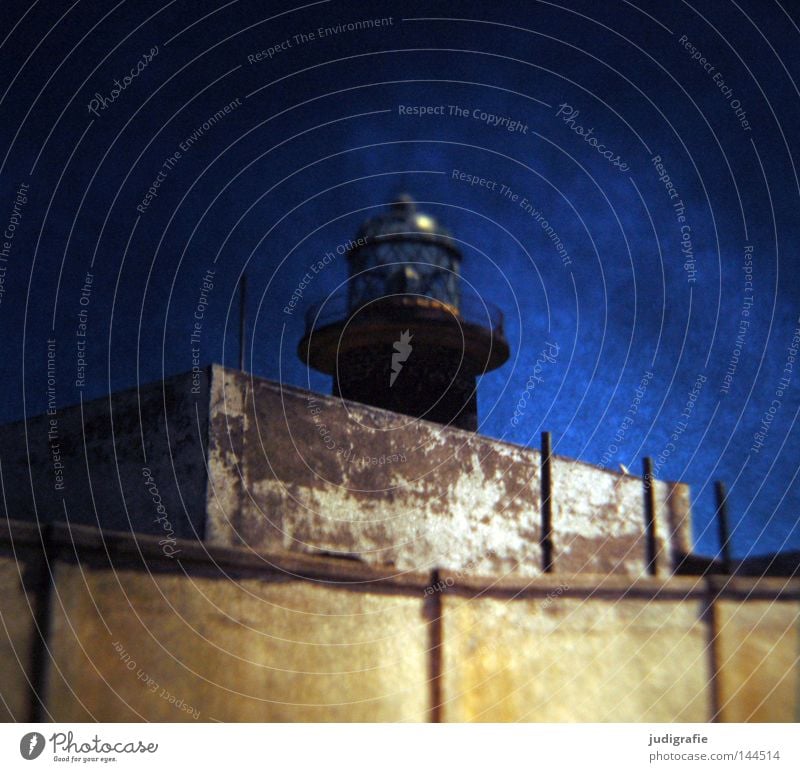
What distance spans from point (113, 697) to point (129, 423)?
4545 millimetres

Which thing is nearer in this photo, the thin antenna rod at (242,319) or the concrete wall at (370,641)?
the concrete wall at (370,641)

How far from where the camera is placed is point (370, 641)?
5.69 meters

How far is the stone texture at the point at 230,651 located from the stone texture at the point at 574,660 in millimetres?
300

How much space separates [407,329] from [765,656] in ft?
22.5

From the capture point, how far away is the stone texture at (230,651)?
4484 mm

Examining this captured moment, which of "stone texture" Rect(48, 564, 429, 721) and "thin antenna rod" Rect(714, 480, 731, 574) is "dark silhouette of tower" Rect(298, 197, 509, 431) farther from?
"stone texture" Rect(48, 564, 429, 721)

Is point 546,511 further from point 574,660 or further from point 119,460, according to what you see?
point 574,660

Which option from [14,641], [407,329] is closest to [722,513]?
[407,329]

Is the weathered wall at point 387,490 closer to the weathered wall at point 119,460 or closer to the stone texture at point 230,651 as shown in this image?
the weathered wall at point 119,460

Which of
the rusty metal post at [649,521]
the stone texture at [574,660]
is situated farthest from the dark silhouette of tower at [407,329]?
the stone texture at [574,660]

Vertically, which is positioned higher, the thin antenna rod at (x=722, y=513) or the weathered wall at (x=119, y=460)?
the weathered wall at (x=119, y=460)

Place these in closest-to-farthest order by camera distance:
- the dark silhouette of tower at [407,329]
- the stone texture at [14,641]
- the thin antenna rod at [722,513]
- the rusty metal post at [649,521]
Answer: the stone texture at [14,641] → the thin antenna rod at [722,513] → the dark silhouette of tower at [407,329] → the rusty metal post at [649,521]

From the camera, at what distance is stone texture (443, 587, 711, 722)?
18.5ft
